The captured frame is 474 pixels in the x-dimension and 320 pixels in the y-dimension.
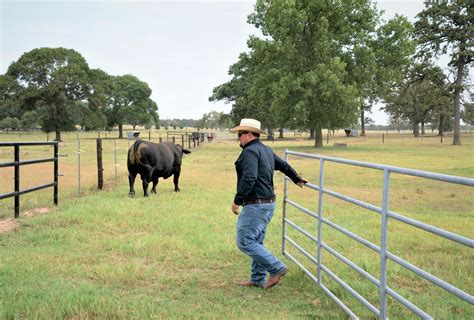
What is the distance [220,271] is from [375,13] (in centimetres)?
3718

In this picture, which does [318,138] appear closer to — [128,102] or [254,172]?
[254,172]

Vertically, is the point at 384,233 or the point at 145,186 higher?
the point at 384,233

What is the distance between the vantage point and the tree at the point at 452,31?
41781 millimetres

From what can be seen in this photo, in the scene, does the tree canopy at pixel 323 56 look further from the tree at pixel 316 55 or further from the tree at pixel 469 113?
the tree at pixel 469 113

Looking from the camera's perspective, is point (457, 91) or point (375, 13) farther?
point (457, 91)

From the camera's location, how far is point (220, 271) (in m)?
5.64

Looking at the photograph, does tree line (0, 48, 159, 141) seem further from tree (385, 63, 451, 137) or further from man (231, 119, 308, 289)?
man (231, 119, 308, 289)

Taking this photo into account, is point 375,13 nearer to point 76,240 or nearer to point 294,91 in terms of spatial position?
point 294,91

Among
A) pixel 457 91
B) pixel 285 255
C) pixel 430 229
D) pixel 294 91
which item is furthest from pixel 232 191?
pixel 457 91

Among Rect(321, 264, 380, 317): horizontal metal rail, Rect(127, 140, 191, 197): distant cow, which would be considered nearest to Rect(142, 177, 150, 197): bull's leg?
Rect(127, 140, 191, 197): distant cow

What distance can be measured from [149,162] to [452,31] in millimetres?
39982

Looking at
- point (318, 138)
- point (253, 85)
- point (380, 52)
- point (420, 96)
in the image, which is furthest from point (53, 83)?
point (420, 96)

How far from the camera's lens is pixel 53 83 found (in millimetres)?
51844

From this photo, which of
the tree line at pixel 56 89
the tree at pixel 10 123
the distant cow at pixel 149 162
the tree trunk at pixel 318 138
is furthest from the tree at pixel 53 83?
the tree at pixel 10 123
